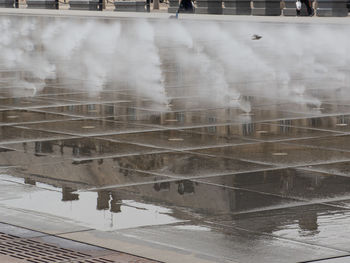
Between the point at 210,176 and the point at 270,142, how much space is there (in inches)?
102

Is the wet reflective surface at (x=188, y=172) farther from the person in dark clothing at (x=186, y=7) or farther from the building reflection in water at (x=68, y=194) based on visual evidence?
the person in dark clothing at (x=186, y=7)

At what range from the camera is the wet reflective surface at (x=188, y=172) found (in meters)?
8.44

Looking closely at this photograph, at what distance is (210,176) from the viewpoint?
11.0 metres

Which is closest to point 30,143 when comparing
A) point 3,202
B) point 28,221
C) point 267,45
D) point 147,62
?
point 3,202

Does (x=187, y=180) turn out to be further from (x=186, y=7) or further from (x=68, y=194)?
(x=186, y=7)

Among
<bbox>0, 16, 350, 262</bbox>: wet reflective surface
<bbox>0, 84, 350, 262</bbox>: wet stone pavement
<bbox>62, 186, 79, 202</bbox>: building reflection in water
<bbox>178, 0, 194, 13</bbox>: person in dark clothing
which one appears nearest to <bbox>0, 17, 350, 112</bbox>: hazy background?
<bbox>0, 16, 350, 262</bbox>: wet reflective surface

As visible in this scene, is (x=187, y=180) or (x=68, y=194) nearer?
(x=68, y=194)

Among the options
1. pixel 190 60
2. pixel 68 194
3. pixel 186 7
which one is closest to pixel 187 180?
pixel 68 194

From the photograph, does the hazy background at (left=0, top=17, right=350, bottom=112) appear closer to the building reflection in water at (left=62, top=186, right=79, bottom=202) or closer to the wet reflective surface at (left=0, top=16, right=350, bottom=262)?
the wet reflective surface at (left=0, top=16, right=350, bottom=262)

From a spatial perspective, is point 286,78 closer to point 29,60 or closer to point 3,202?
point 29,60

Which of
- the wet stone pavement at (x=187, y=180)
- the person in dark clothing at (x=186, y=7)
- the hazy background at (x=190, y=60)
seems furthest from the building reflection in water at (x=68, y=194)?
the person in dark clothing at (x=186, y=7)

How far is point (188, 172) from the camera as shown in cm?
1122

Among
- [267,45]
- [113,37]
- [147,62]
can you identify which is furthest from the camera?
[113,37]

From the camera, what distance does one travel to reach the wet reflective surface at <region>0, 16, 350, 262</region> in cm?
844
